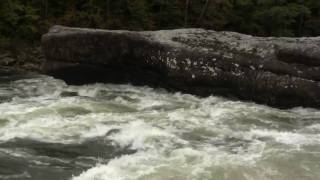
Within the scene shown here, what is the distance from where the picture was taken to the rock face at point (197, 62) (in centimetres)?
1265

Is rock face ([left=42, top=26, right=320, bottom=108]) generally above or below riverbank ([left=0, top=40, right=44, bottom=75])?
above

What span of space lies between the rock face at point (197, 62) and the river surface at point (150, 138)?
468 mm

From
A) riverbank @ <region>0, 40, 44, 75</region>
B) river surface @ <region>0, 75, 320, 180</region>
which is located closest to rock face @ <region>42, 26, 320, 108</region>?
river surface @ <region>0, 75, 320, 180</region>

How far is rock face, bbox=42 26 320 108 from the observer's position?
1265cm

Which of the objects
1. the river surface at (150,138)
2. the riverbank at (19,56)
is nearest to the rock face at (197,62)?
the river surface at (150,138)

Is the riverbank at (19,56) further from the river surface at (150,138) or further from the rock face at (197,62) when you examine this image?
the river surface at (150,138)

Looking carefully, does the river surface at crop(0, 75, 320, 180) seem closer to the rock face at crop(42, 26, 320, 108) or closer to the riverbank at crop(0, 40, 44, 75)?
the rock face at crop(42, 26, 320, 108)

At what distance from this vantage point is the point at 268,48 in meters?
13.0

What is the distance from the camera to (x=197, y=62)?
13148mm

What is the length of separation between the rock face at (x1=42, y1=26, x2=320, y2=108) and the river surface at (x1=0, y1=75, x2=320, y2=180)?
0.47 m

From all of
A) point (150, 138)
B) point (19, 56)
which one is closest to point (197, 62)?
point (150, 138)

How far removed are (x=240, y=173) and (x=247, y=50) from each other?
234 inches

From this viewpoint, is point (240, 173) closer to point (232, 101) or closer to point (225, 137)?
point (225, 137)

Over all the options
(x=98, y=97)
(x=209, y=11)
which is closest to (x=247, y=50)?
(x=98, y=97)
